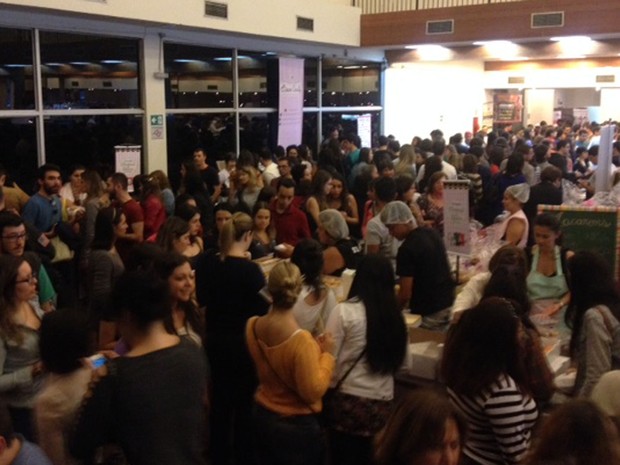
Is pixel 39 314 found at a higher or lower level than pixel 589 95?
lower

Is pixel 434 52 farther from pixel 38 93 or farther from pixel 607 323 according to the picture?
pixel 607 323

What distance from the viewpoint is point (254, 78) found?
10.9 meters

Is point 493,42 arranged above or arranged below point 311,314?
above

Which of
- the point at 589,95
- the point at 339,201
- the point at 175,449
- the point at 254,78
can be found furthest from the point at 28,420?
the point at 589,95

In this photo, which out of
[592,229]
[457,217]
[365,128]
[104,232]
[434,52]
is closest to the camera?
[104,232]

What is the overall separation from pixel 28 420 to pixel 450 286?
2476 millimetres

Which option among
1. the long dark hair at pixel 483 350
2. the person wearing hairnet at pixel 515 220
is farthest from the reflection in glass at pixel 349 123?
the long dark hair at pixel 483 350

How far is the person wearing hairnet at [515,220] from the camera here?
5.68 m

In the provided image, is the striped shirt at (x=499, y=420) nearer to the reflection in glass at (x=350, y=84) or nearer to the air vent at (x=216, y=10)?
the air vent at (x=216, y=10)

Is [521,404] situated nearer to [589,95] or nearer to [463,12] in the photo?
[463,12]

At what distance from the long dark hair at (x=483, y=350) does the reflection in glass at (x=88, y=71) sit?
20.9 feet

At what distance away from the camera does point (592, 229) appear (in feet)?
17.1

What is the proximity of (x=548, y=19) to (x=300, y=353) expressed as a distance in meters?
8.51

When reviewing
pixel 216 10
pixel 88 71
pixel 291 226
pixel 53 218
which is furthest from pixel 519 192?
pixel 88 71
